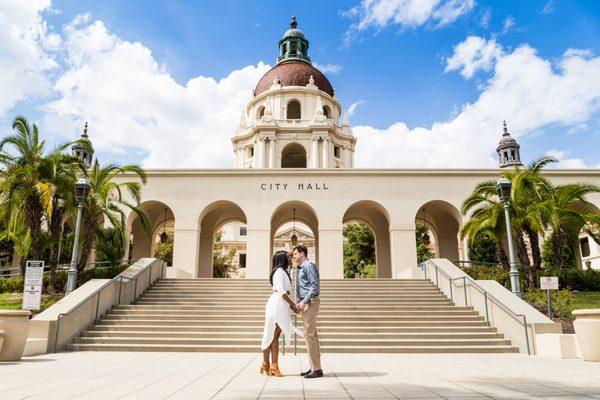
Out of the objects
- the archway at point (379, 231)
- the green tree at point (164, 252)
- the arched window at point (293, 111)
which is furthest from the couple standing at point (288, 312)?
the arched window at point (293, 111)

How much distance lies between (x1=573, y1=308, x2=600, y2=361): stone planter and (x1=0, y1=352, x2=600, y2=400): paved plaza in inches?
9.8

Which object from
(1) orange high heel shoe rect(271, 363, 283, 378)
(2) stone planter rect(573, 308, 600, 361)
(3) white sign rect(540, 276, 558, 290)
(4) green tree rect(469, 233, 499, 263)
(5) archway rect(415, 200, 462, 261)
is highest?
(5) archway rect(415, 200, 462, 261)

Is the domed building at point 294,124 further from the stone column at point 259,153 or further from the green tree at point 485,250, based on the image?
the green tree at point 485,250

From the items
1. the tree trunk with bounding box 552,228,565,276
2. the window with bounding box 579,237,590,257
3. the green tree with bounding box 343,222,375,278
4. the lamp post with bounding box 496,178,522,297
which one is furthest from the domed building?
the lamp post with bounding box 496,178,522,297

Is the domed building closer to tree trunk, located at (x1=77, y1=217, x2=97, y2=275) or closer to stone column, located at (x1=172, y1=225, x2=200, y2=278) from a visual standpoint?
stone column, located at (x1=172, y1=225, x2=200, y2=278)

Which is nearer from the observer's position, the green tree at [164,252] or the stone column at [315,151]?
the green tree at [164,252]

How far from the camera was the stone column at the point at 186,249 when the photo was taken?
859 inches

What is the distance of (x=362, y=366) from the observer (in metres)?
7.82

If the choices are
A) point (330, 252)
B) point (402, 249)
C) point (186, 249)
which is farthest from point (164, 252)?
point (402, 249)

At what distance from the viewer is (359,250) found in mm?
51938

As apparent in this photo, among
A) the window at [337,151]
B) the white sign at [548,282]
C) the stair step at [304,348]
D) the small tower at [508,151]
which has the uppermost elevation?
the small tower at [508,151]

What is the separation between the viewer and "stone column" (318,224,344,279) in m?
22.1

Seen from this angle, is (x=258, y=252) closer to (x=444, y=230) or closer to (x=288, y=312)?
(x=444, y=230)

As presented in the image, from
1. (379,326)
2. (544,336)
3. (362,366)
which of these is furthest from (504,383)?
(379,326)
